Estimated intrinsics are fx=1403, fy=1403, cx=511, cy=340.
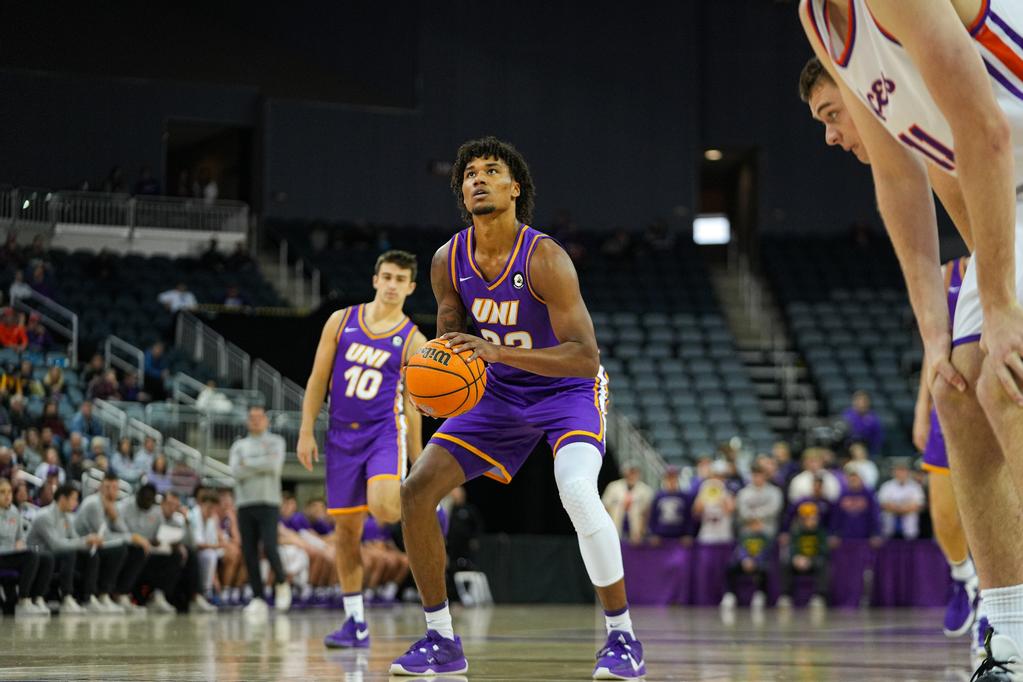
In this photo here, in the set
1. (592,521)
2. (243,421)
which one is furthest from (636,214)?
(592,521)

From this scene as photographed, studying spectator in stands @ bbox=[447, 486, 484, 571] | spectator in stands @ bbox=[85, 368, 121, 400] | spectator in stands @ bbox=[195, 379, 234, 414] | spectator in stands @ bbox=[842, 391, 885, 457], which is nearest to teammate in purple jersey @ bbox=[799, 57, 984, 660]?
spectator in stands @ bbox=[447, 486, 484, 571]

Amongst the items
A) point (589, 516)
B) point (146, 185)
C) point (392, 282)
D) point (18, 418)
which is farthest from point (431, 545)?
point (146, 185)

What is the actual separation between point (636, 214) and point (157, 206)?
10245 millimetres

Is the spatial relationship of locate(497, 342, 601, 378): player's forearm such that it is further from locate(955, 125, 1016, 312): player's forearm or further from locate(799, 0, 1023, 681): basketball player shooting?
locate(955, 125, 1016, 312): player's forearm

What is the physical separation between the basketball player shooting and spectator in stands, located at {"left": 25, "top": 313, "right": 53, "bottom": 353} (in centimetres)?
1200

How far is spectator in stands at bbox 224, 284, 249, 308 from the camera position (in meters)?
19.5

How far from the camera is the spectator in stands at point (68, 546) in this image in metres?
11.3

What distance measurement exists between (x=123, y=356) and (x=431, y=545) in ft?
41.4

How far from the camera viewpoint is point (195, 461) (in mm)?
15312

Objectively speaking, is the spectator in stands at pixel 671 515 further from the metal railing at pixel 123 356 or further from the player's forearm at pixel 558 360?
Result: the player's forearm at pixel 558 360

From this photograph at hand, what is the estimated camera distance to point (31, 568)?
11.1 m

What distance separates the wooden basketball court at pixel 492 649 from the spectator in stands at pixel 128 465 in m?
2.85

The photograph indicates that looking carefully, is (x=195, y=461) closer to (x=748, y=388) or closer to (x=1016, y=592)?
(x=748, y=388)

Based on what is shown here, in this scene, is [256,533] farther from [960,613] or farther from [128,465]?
[960,613]
